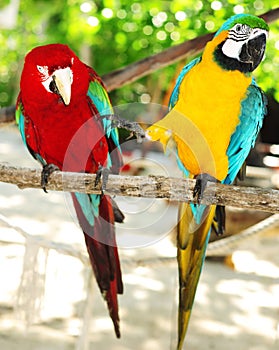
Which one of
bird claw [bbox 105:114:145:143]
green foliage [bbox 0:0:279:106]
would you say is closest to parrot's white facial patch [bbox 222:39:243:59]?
bird claw [bbox 105:114:145:143]

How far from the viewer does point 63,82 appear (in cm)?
78

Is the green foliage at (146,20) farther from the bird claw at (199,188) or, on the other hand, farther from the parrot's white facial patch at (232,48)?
the bird claw at (199,188)

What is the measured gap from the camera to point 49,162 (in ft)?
2.91

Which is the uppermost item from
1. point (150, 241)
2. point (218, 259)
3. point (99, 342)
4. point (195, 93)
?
point (195, 93)

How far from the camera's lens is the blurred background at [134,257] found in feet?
3.76

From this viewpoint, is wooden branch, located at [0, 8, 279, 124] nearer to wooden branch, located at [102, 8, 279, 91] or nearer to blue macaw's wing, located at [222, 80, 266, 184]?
wooden branch, located at [102, 8, 279, 91]

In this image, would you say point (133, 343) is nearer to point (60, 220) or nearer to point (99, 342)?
point (99, 342)

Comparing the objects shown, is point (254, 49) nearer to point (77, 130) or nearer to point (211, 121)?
point (211, 121)

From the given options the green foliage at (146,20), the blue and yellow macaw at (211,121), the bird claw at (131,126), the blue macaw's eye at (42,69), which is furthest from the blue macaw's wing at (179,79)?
the green foliage at (146,20)

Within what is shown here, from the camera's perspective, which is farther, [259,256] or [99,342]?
[259,256]

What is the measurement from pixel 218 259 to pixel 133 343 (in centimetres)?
75

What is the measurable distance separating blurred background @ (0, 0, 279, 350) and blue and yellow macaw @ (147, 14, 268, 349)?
12 cm

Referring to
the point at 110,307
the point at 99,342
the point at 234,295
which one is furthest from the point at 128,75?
the point at 234,295

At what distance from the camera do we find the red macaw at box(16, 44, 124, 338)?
2.58 ft
